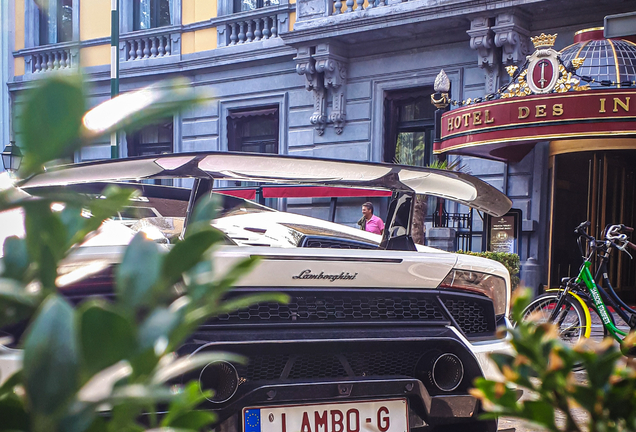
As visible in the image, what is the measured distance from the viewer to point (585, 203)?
12.4 metres

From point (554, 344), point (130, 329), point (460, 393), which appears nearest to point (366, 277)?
point (460, 393)

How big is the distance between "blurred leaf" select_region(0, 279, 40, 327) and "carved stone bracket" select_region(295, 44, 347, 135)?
1358 centimetres

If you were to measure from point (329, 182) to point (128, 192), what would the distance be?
2.24 metres

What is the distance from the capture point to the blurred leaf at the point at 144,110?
45 cm

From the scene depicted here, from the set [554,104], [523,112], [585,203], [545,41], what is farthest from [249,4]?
[585,203]

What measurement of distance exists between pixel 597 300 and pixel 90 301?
6.92 metres

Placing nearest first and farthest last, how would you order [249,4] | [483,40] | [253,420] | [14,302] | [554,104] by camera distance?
[14,302]
[253,420]
[554,104]
[483,40]
[249,4]

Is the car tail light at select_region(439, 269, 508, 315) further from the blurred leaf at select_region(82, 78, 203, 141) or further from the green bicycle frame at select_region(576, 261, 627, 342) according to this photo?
the green bicycle frame at select_region(576, 261, 627, 342)

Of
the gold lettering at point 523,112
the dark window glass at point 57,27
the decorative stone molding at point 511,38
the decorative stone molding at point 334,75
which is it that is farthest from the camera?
the dark window glass at point 57,27

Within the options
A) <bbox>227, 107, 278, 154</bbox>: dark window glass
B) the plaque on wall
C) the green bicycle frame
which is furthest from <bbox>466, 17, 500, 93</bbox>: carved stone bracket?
the green bicycle frame

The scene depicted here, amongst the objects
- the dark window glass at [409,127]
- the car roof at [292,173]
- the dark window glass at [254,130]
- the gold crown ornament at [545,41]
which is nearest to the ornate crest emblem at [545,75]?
the gold crown ornament at [545,41]

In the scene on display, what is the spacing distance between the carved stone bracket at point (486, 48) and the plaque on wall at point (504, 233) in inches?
84.6

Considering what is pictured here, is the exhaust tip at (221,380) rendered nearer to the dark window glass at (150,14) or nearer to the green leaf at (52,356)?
the green leaf at (52,356)

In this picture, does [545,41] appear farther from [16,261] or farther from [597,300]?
[16,261]
